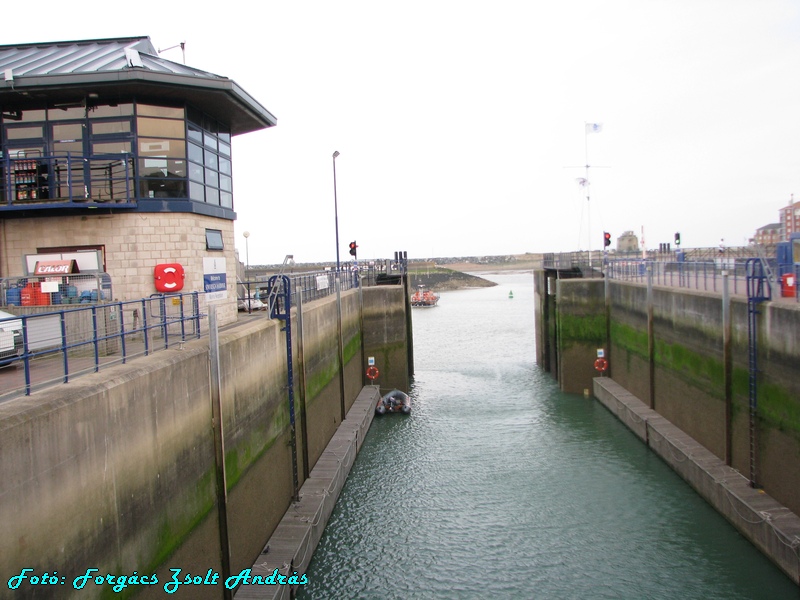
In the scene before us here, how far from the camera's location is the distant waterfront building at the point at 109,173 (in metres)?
16.2

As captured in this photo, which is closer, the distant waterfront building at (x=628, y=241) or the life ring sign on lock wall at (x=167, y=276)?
the life ring sign on lock wall at (x=167, y=276)

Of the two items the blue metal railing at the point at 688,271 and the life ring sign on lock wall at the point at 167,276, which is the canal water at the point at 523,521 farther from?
the life ring sign on lock wall at the point at 167,276

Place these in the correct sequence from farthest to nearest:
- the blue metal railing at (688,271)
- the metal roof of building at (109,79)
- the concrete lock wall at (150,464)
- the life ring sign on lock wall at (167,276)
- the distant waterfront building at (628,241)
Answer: the distant waterfront building at (628,241) → the life ring sign on lock wall at (167,276) → the blue metal railing at (688,271) → the metal roof of building at (109,79) → the concrete lock wall at (150,464)

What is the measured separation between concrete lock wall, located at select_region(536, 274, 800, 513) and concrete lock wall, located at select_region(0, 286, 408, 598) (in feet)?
37.8

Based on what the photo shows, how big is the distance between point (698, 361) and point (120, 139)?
17.9 meters

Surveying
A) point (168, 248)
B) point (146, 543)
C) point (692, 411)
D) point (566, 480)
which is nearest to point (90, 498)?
point (146, 543)

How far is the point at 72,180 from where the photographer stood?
16547 millimetres

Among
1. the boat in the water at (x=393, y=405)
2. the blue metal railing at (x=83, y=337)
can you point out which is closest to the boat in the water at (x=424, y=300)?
the boat in the water at (x=393, y=405)

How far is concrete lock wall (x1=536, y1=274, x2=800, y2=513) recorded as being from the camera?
14.2 meters

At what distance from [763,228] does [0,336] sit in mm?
100796

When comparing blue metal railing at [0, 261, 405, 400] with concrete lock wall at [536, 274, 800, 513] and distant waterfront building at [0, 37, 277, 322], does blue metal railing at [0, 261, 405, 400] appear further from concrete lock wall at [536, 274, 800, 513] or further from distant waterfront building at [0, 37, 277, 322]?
concrete lock wall at [536, 274, 800, 513]

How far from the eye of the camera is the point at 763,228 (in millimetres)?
91375

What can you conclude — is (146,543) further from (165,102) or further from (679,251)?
(679,251)

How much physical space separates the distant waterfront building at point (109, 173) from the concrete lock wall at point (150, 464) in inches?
154
